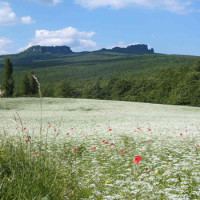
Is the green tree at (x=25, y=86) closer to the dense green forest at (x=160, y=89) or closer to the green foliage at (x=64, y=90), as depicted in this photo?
the green foliage at (x=64, y=90)

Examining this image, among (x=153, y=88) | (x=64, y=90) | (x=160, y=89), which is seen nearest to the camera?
(x=160, y=89)

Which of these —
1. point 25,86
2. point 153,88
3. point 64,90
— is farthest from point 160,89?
point 64,90

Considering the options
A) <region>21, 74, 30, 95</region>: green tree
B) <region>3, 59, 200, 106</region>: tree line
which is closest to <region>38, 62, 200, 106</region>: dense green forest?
<region>3, 59, 200, 106</region>: tree line

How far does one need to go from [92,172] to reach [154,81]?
65.6 metres

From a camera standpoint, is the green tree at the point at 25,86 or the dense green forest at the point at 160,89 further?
the green tree at the point at 25,86

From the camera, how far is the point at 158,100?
63.3 meters

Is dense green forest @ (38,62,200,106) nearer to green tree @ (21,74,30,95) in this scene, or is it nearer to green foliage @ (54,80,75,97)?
green foliage @ (54,80,75,97)

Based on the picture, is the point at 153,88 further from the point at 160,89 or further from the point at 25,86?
the point at 25,86

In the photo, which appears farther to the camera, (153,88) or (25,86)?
(25,86)

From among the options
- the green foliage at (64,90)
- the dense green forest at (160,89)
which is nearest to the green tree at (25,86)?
the green foliage at (64,90)

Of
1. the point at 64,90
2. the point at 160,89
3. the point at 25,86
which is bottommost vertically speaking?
the point at 64,90

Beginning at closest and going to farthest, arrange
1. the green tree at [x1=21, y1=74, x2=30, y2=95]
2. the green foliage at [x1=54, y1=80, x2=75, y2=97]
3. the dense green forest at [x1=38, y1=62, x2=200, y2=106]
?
the dense green forest at [x1=38, y1=62, x2=200, y2=106], the green tree at [x1=21, y1=74, x2=30, y2=95], the green foliage at [x1=54, y1=80, x2=75, y2=97]

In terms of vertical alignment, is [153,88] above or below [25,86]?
below

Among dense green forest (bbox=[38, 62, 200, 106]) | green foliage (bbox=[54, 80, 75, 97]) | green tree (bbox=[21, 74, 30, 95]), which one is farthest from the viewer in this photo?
green foliage (bbox=[54, 80, 75, 97])
